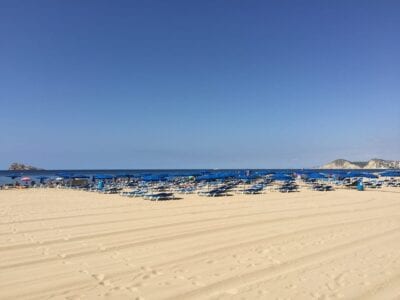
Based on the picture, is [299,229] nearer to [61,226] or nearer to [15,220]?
[61,226]

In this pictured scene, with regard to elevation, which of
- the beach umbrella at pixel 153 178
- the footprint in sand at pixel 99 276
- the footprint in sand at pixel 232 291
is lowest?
the footprint in sand at pixel 99 276

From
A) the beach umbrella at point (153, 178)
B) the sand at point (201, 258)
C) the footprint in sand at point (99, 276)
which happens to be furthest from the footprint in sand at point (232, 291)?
the beach umbrella at point (153, 178)

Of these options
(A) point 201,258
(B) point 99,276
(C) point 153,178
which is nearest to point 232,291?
(A) point 201,258

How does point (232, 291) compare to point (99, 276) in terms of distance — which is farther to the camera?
point (99, 276)

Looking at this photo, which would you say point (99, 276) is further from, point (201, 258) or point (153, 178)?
point (153, 178)

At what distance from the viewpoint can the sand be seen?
4.80 m

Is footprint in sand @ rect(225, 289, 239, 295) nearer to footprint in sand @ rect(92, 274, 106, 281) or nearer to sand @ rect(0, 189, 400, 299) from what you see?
sand @ rect(0, 189, 400, 299)

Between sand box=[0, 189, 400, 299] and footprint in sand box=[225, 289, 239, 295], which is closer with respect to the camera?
footprint in sand box=[225, 289, 239, 295]

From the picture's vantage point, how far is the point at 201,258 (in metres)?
6.44

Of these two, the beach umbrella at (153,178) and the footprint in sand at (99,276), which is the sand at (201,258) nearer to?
the footprint in sand at (99,276)

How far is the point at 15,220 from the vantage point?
452 inches

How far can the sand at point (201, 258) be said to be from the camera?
4.80 m

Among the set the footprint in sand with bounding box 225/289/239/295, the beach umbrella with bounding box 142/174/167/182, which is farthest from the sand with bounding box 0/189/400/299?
the beach umbrella with bounding box 142/174/167/182

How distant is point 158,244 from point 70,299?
3267 mm
